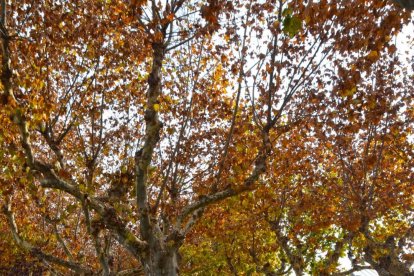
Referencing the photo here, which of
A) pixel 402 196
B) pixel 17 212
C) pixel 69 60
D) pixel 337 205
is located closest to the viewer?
pixel 69 60

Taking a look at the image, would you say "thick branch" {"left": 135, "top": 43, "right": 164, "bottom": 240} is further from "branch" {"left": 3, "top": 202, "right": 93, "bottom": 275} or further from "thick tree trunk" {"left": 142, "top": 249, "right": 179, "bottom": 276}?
"branch" {"left": 3, "top": 202, "right": 93, "bottom": 275}

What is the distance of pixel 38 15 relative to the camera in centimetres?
789

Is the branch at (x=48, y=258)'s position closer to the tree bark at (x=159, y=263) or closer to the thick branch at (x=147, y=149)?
the tree bark at (x=159, y=263)

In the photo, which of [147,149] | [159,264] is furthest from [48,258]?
[147,149]

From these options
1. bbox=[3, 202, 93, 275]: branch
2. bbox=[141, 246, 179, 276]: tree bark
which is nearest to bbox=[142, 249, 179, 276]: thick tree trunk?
bbox=[141, 246, 179, 276]: tree bark

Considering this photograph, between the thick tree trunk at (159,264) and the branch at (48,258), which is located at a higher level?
the branch at (48,258)

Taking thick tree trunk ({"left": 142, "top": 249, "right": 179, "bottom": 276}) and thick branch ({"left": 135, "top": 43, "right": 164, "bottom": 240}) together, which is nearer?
thick branch ({"left": 135, "top": 43, "right": 164, "bottom": 240})

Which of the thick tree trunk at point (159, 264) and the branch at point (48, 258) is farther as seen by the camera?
the branch at point (48, 258)

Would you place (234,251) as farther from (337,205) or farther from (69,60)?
(69,60)

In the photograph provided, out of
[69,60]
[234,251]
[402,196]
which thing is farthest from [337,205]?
[69,60]

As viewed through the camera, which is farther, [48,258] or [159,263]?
[48,258]

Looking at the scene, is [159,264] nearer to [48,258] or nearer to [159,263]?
[159,263]

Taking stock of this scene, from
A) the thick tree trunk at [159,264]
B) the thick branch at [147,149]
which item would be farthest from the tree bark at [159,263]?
the thick branch at [147,149]

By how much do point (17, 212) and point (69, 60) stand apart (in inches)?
369
